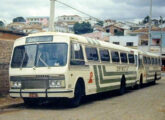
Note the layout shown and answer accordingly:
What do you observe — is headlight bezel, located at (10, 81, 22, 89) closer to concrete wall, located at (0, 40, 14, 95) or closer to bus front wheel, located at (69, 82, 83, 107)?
bus front wheel, located at (69, 82, 83, 107)

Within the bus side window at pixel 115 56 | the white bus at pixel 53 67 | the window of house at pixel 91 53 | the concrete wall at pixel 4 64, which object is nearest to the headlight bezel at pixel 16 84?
the white bus at pixel 53 67

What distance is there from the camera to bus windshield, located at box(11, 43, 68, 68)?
12.9 meters

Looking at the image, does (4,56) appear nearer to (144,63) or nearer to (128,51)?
(128,51)

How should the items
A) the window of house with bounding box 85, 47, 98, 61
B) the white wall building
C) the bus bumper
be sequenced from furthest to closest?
the white wall building < the window of house with bounding box 85, 47, 98, 61 < the bus bumper

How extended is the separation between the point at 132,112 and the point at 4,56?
6666 mm

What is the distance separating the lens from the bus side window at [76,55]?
1334 cm

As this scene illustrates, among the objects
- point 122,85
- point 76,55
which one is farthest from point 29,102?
point 122,85

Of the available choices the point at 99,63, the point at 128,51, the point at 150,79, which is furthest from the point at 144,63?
the point at 99,63

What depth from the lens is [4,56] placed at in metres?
16.1

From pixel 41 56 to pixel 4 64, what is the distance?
10.8 ft

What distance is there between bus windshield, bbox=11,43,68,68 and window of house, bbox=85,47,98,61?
206 cm

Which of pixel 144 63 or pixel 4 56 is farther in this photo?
pixel 144 63

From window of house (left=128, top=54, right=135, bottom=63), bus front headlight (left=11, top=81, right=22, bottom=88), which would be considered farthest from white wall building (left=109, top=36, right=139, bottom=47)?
bus front headlight (left=11, top=81, right=22, bottom=88)

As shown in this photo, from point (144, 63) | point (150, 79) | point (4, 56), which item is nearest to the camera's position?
point (4, 56)
